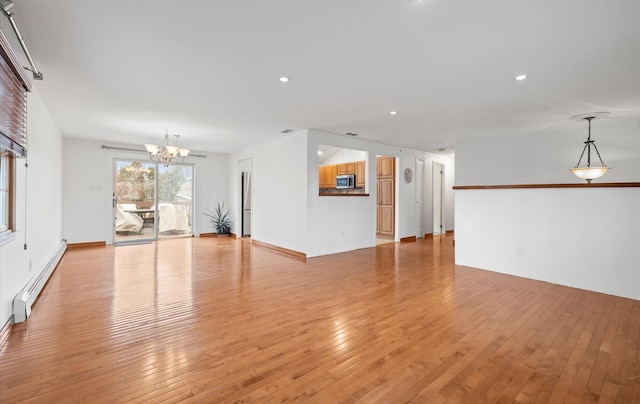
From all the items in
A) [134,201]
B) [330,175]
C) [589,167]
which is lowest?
[134,201]

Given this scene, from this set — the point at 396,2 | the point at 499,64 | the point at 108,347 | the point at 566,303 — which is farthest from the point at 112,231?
the point at 566,303

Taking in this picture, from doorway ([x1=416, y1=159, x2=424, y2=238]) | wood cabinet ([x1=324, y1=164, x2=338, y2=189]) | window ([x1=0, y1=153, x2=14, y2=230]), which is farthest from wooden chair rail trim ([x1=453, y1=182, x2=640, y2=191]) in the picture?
window ([x1=0, y1=153, x2=14, y2=230])

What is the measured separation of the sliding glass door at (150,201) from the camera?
7.11 m

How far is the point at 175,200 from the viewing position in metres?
7.90

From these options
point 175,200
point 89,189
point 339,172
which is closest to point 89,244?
point 89,189

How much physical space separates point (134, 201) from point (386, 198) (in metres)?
6.60

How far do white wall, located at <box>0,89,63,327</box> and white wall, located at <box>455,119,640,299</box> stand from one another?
19.5ft

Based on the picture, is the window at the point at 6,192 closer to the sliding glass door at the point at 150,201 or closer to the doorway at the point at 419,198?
the sliding glass door at the point at 150,201

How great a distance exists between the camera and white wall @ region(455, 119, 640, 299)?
364 centimetres

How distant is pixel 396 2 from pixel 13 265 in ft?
13.4

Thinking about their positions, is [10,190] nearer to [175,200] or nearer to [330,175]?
[175,200]

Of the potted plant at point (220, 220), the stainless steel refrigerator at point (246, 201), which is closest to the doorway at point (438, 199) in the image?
the stainless steel refrigerator at point (246, 201)

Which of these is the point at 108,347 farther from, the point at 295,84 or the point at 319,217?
the point at 319,217

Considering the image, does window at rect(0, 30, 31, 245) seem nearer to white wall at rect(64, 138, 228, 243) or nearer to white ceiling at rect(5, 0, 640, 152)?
white ceiling at rect(5, 0, 640, 152)
